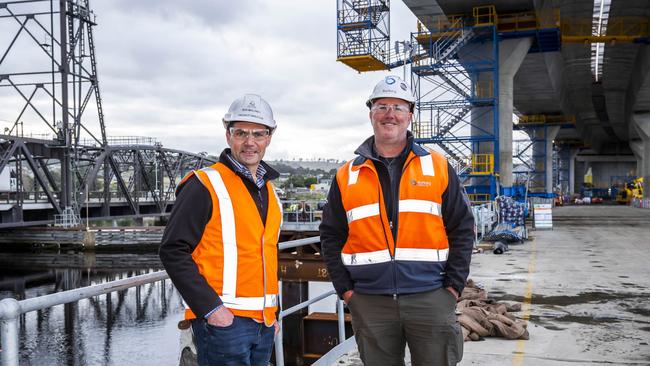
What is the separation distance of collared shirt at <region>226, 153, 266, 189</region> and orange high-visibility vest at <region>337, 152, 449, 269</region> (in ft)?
1.97

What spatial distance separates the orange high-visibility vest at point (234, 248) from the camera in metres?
3.18

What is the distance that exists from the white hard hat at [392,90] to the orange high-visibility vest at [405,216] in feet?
1.26

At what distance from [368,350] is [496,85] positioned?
103ft

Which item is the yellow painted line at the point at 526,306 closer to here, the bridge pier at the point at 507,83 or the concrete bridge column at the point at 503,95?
the concrete bridge column at the point at 503,95

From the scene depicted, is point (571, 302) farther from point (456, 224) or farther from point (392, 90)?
point (392, 90)

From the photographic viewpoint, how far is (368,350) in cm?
373

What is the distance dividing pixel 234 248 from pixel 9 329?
43.8 inches

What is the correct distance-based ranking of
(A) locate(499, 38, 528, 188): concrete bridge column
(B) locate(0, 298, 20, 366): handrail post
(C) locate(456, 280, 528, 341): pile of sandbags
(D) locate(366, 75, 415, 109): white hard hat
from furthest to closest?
(A) locate(499, 38, 528, 188): concrete bridge column
(C) locate(456, 280, 528, 341): pile of sandbags
(D) locate(366, 75, 415, 109): white hard hat
(B) locate(0, 298, 20, 366): handrail post

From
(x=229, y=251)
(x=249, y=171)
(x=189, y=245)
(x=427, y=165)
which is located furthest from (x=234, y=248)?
(x=427, y=165)

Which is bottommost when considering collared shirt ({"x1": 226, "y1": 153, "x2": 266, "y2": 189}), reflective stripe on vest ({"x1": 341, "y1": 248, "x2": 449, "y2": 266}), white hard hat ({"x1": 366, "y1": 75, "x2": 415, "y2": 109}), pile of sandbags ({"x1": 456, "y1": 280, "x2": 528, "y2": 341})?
pile of sandbags ({"x1": 456, "y1": 280, "x2": 528, "y2": 341})

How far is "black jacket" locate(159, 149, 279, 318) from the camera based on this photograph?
304cm

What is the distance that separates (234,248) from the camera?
10.5ft

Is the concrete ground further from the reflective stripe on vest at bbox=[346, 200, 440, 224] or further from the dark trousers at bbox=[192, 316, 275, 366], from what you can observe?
the dark trousers at bbox=[192, 316, 275, 366]

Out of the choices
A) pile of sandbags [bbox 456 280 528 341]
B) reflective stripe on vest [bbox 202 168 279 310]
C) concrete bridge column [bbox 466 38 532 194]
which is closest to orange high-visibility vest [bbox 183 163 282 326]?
reflective stripe on vest [bbox 202 168 279 310]
